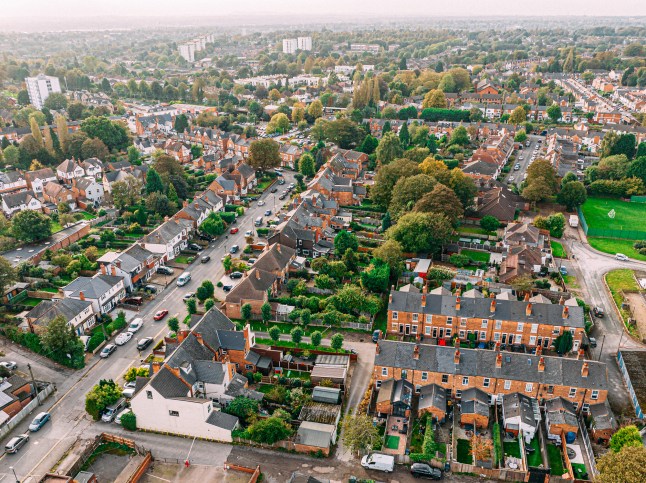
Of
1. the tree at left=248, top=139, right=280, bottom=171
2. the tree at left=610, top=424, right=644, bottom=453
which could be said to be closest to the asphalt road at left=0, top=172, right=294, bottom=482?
the tree at left=248, top=139, right=280, bottom=171

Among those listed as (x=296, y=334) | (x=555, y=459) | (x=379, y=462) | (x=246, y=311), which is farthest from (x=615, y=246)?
(x=379, y=462)

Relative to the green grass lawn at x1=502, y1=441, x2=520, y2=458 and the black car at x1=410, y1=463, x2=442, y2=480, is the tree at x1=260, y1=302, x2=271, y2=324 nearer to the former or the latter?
the black car at x1=410, y1=463, x2=442, y2=480

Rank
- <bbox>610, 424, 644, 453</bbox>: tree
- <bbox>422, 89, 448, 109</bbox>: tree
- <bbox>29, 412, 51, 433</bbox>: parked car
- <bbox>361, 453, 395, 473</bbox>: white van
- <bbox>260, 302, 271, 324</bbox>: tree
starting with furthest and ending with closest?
<bbox>422, 89, 448, 109</bbox>: tree
<bbox>260, 302, 271, 324</bbox>: tree
<bbox>29, 412, 51, 433</bbox>: parked car
<bbox>361, 453, 395, 473</bbox>: white van
<bbox>610, 424, 644, 453</bbox>: tree

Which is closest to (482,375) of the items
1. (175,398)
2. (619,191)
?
(175,398)

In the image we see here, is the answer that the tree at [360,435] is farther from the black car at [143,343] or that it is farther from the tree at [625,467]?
the black car at [143,343]

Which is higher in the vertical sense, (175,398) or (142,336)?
(175,398)

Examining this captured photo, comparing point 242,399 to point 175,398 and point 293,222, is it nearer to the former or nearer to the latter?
point 175,398

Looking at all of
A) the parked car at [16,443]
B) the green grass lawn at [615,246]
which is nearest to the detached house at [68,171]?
the parked car at [16,443]
